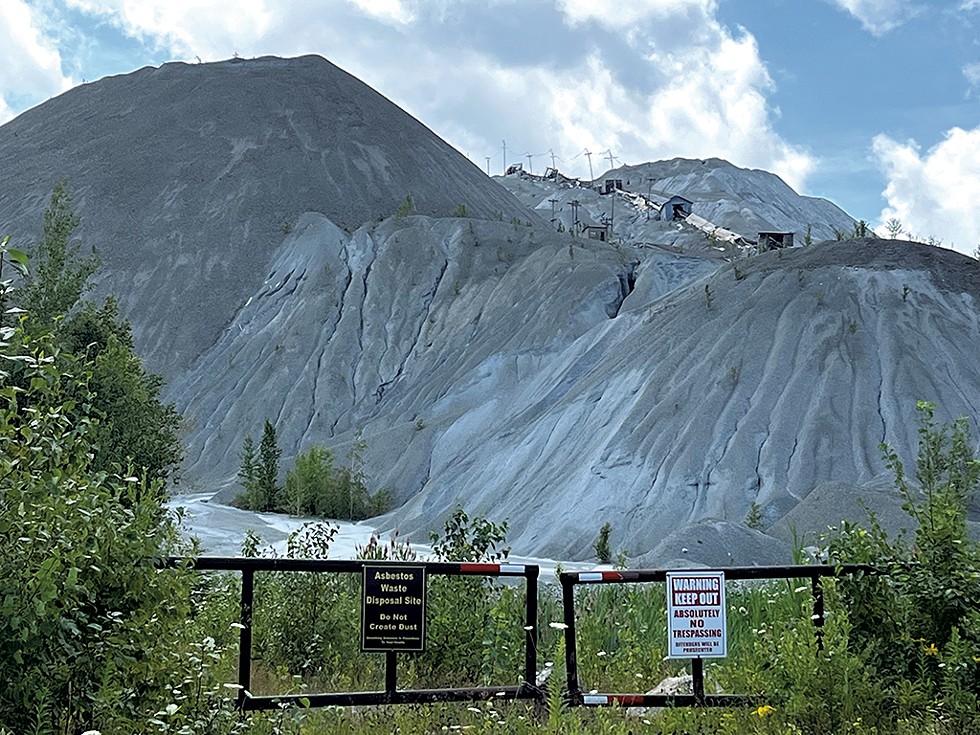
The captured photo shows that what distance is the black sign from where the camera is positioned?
7305 millimetres

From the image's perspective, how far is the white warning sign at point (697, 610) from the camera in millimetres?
7438

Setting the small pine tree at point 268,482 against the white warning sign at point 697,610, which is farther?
the small pine tree at point 268,482

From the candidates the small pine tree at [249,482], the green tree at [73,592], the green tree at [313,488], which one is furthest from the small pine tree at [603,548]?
the green tree at [73,592]

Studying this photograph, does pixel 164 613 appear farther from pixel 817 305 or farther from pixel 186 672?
pixel 817 305

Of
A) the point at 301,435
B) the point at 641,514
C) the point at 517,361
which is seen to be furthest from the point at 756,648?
the point at 301,435

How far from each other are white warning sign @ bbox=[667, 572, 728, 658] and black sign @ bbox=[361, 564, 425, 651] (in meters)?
1.69

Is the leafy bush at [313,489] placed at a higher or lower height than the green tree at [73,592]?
higher

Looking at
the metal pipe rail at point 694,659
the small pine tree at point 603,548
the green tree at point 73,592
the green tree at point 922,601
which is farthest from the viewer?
the small pine tree at point 603,548

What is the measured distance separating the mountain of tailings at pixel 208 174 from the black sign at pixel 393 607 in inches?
1687

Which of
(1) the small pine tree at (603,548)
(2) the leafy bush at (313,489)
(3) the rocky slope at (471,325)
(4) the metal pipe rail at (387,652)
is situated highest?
(3) the rocky slope at (471,325)

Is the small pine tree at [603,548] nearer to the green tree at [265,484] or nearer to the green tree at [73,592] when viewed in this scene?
the green tree at [265,484]

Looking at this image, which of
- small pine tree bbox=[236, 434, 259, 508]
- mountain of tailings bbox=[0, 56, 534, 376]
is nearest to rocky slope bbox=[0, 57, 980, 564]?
mountain of tailings bbox=[0, 56, 534, 376]

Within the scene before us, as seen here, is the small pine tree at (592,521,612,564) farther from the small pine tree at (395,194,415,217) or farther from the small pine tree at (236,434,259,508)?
the small pine tree at (395,194,415,217)

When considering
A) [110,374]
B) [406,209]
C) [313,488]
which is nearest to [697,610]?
[110,374]
